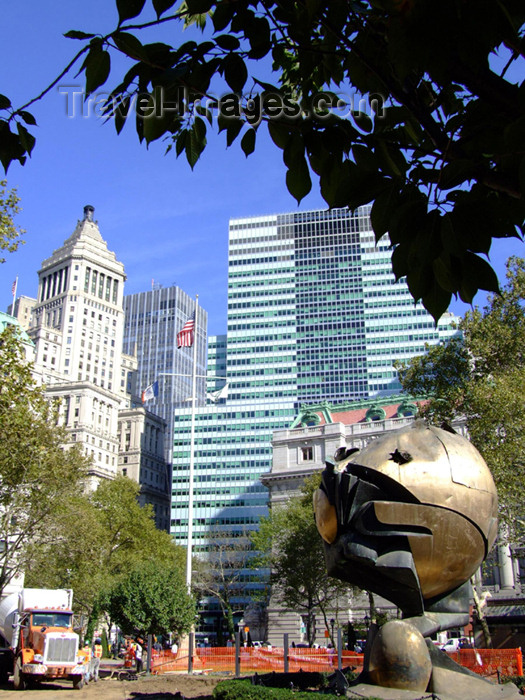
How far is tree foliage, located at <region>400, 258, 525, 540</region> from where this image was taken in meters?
29.0

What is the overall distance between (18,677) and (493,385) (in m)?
23.0

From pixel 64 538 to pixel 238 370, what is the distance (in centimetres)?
7776

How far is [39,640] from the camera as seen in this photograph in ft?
83.4

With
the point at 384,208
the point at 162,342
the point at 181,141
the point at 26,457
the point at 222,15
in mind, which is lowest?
the point at 384,208

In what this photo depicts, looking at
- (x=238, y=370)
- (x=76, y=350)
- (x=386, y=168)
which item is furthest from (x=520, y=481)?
(x=76, y=350)

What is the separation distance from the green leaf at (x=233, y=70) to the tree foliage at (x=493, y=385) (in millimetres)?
26625

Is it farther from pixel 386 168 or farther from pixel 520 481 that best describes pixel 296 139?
pixel 520 481

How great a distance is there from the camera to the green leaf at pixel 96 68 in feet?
13.3

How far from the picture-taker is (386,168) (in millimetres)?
4551

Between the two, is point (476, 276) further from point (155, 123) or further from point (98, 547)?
point (98, 547)

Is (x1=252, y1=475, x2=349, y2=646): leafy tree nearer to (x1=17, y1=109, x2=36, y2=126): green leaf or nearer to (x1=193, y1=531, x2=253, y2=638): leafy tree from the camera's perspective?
(x1=193, y1=531, x2=253, y2=638): leafy tree

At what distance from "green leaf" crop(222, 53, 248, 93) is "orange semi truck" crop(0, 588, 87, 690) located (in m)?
25.3

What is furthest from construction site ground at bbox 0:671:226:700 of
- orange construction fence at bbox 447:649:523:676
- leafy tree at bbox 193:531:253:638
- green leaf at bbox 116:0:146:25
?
leafy tree at bbox 193:531:253:638

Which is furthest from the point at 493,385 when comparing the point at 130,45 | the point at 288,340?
the point at 288,340
